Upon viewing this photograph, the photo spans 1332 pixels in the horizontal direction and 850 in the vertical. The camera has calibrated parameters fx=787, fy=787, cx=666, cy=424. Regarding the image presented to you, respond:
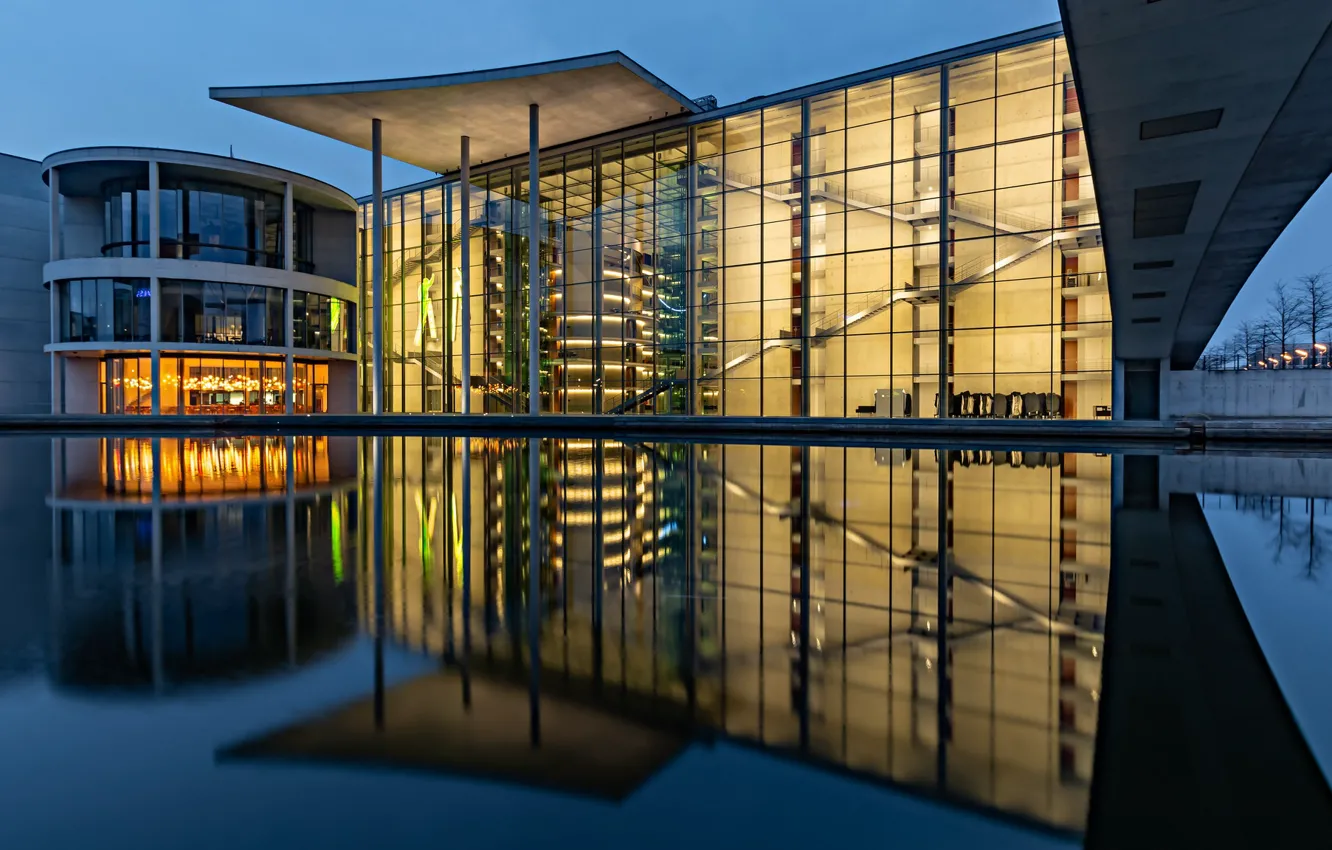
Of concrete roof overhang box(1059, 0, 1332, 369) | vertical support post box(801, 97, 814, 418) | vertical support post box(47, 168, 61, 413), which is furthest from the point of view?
vertical support post box(47, 168, 61, 413)

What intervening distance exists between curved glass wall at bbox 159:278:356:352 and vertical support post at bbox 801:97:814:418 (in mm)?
26624

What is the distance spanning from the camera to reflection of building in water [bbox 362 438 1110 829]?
2953 mm

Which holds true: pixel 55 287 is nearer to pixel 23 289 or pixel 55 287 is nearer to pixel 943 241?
pixel 23 289

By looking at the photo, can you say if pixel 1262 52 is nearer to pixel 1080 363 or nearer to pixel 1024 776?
pixel 1024 776

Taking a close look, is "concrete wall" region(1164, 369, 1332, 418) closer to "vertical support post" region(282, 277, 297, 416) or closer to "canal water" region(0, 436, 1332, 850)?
"canal water" region(0, 436, 1332, 850)

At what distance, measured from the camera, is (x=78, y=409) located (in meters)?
39.8

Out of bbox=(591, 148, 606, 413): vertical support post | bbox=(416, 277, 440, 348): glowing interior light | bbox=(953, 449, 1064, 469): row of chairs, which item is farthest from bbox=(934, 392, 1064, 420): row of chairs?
bbox=(416, 277, 440, 348): glowing interior light

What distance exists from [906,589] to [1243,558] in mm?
3168

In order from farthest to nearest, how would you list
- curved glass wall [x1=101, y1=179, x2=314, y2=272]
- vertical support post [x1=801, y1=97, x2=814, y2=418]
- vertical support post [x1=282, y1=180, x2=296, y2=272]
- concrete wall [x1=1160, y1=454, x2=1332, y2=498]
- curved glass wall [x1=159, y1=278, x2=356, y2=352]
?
vertical support post [x1=282, y1=180, x2=296, y2=272], curved glass wall [x1=101, y1=179, x2=314, y2=272], curved glass wall [x1=159, y1=278, x2=356, y2=352], vertical support post [x1=801, y1=97, x2=814, y2=418], concrete wall [x1=1160, y1=454, x2=1332, y2=498]

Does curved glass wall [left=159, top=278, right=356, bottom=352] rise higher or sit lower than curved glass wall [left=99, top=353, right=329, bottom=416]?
higher

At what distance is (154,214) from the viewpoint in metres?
37.4

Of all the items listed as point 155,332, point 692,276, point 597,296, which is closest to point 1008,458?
point 692,276

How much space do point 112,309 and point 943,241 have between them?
3761 centimetres

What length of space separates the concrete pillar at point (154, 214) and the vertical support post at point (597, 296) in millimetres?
20553
